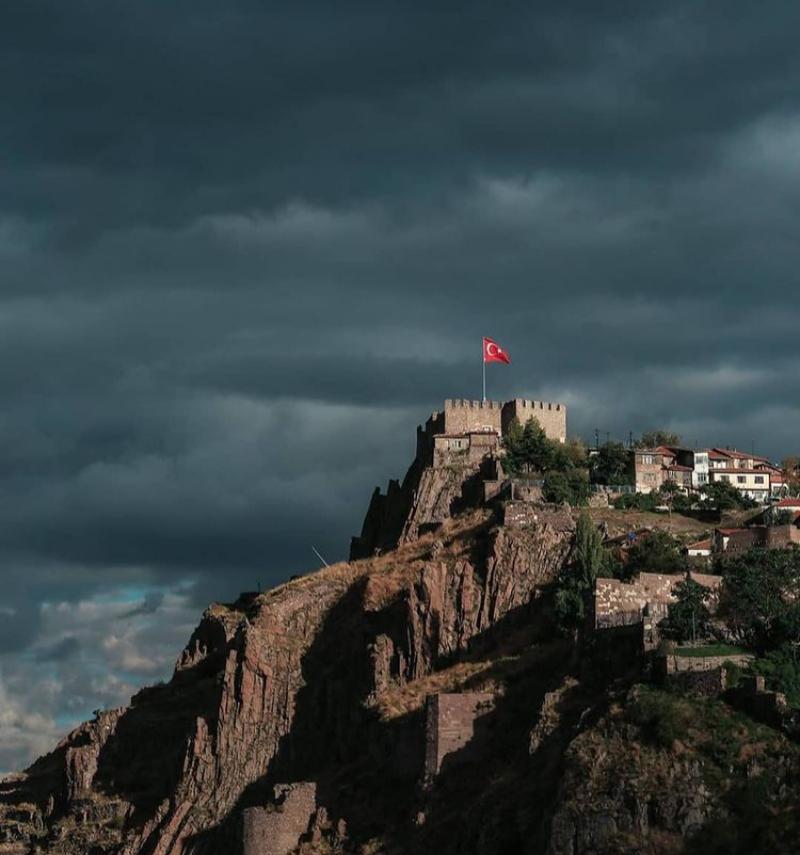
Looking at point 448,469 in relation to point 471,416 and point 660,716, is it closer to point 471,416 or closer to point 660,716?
point 471,416

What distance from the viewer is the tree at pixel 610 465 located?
494ft

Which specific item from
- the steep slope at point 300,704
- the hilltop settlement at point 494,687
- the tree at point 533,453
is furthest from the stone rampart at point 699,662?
the tree at point 533,453

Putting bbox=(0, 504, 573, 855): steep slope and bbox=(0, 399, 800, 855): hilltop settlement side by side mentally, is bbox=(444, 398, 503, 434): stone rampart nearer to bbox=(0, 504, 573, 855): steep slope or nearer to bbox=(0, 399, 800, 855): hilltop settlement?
bbox=(0, 399, 800, 855): hilltop settlement

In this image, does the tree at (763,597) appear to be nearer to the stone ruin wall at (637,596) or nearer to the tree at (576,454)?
the stone ruin wall at (637,596)

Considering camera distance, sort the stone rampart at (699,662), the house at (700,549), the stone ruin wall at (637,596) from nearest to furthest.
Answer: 1. the stone rampart at (699,662)
2. the stone ruin wall at (637,596)
3. the house at (700,549)

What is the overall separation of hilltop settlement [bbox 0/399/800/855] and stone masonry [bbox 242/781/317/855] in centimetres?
10

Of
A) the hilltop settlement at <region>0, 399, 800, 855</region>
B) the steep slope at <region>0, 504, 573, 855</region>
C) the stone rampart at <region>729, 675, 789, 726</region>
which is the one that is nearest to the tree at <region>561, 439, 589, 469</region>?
the hilltop settlement at <region>0, 399, 800, 855</region>

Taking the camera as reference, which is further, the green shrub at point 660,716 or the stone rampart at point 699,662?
the stone rampart at point 699,662

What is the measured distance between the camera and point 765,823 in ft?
310

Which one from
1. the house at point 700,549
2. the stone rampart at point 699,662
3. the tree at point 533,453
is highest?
the tree at point 533,453

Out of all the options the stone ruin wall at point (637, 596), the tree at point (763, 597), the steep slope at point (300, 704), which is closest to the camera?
the tree at point (763, 597)

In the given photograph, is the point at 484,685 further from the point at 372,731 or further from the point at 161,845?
the point at 161,845

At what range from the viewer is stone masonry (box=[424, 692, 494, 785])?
110250 mm

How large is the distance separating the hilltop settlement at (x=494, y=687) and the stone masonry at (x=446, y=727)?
3.7 inches
